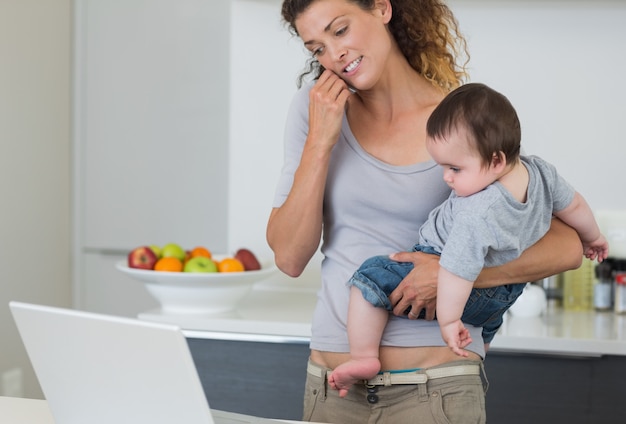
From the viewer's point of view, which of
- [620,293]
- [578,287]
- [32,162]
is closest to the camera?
[620,293]

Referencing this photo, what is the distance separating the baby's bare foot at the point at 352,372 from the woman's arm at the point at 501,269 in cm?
10

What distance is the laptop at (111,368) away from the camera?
0.93 metres

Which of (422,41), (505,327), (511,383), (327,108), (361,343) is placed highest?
(422,41)

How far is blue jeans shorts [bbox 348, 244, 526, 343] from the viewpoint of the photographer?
1.45m

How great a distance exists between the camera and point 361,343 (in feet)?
4.77

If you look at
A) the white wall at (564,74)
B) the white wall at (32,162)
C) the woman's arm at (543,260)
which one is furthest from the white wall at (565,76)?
the white wall at (32,162)

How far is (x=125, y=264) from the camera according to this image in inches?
98.0

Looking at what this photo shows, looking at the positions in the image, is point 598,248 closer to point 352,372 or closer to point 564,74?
point 352,372

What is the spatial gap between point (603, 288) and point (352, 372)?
4.45 ft

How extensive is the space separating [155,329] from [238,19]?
2.00m

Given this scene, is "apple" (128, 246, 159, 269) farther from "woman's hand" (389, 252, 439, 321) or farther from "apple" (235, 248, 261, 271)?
"woman's hand" (389, 252, 439, 321)

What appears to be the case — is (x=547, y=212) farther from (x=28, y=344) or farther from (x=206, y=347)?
(x=206, y=347)

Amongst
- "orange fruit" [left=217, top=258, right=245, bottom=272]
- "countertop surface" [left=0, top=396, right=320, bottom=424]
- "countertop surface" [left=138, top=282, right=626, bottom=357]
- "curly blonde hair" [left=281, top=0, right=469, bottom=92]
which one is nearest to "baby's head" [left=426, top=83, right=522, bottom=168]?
"curly blonde hair" [left=281, top=0, right=469, bottom=92]

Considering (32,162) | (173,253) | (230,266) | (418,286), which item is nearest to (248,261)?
(230,266)
